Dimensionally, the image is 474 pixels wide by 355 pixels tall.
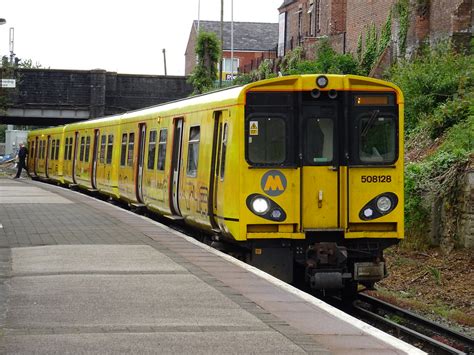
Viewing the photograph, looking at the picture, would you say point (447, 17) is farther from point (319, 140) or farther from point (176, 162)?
point (319, 140)

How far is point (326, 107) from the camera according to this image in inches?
518

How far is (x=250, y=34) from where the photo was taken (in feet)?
307

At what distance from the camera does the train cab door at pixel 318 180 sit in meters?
12.9

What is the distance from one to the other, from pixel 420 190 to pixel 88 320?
455 inches

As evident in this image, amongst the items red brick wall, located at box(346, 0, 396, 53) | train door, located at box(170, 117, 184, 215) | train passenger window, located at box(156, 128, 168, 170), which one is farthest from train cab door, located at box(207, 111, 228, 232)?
red brick wall, located at box(346, 0, 396, 53)

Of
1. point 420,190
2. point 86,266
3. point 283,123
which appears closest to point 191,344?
point 86,266

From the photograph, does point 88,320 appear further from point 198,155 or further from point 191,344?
point 198,155

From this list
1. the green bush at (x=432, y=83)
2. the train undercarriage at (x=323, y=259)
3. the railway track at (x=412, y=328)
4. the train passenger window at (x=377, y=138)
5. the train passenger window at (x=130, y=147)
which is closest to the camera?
the railway track at (x=412, y=328)

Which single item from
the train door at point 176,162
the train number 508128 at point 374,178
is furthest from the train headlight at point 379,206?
the train door at point 176,162

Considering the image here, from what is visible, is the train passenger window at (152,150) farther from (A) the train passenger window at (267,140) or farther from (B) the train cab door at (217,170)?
(A) the train passenger window at (267,140)

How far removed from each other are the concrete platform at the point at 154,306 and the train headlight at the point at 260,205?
73 centimetres

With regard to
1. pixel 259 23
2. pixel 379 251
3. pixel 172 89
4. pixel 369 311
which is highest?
pixel 259 23

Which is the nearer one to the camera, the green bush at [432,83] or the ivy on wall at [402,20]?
the green bush at [432,83]

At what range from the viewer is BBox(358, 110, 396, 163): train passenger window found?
1320 cm
